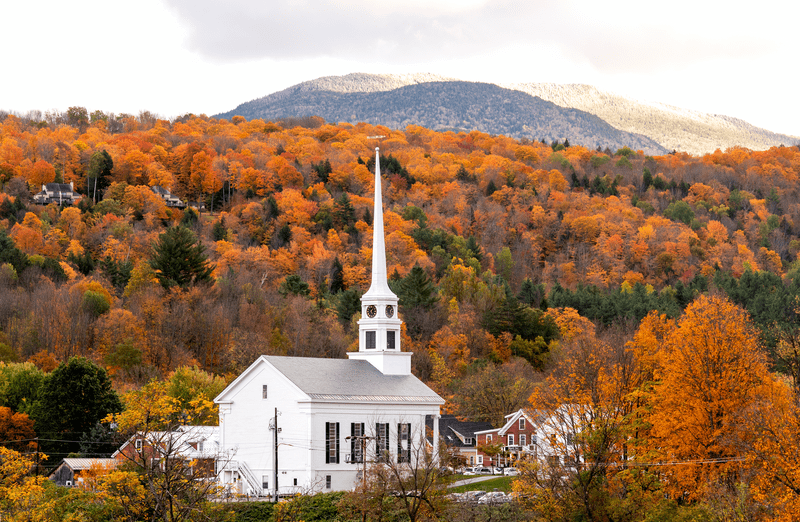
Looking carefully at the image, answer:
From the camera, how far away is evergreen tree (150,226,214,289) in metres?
96.3

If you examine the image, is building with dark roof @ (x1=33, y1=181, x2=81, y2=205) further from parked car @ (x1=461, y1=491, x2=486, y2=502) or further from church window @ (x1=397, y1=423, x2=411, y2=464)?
parked car @ (x1=461, y1=491, x2=486, y2=502)

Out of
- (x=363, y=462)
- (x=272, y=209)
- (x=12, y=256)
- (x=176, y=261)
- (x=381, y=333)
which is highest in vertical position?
(x=272, y=209)

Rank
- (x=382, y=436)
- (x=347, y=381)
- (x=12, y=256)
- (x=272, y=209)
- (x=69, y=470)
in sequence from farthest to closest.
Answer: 1. (x=272, y=209)
2. (x=12, y=256)
3. (x=69, y=470)
4. (x=347, y=381)
5. (x=382, y=436)

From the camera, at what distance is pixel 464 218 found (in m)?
168

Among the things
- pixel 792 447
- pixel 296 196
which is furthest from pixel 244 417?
pixel 296 196

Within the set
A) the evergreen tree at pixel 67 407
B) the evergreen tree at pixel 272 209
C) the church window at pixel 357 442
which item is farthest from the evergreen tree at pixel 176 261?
the evergreen tree at pixel 272 209

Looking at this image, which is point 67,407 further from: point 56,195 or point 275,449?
point 56,195

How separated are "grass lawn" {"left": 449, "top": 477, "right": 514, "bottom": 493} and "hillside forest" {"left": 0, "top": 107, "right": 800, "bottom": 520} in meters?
7.53

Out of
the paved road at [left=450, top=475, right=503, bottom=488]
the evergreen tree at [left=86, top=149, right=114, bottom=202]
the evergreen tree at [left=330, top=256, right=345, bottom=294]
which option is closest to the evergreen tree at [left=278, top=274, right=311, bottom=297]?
the evergreen tree at [left=330, top=256, right=345, bottom=294]

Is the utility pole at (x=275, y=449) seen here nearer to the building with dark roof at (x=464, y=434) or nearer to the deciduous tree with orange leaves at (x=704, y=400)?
the deciduous tree with orange leaves at (x=704, y=400)

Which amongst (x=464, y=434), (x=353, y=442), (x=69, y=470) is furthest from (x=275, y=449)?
(x=464, y=434)

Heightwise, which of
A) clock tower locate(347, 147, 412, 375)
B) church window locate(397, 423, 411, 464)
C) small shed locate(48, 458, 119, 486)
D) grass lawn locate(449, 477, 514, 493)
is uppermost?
clock tower locate(347, 147, 412, 375)

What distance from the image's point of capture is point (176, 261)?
317 feet

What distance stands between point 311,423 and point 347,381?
4757 millimetres
